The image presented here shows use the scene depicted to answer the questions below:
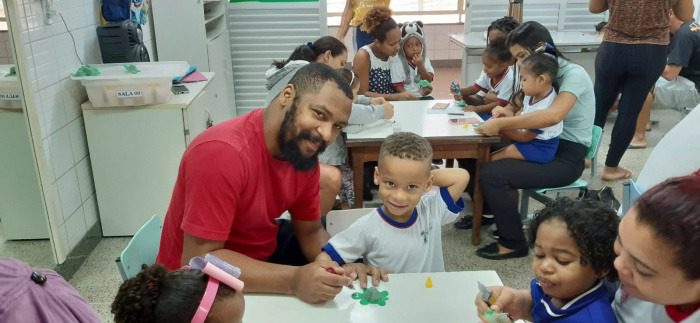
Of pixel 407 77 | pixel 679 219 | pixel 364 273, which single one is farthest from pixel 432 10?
pixel 679 219

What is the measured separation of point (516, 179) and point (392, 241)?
4.39 ft

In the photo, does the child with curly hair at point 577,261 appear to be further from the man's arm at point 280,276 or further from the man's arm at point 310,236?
the man's arm at point 310,236

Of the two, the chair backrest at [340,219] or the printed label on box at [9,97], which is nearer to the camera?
the chair backrest at [340,219]

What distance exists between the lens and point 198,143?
1.53 metres

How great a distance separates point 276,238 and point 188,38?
9.54 ft

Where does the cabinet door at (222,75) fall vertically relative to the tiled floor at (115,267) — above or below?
above

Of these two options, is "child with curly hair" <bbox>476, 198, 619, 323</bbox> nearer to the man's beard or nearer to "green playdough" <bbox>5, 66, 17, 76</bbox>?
the man's beard

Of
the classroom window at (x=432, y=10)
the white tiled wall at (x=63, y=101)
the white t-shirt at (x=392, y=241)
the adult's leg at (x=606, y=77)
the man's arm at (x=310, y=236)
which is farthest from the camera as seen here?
Answer: the classroom window at (x=432, y=10)

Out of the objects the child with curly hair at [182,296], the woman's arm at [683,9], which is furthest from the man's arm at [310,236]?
the woman's arm at [683,9]

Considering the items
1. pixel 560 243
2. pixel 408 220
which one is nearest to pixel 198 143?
pixel 408 220

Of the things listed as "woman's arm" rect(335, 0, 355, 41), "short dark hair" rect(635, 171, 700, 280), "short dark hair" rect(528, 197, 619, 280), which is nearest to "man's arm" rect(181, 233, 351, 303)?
"short dark hair" rect(528, 197, 619, 280)

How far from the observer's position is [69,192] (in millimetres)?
2877

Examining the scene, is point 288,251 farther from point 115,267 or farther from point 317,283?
point 115,267

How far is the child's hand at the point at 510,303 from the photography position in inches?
52.9
